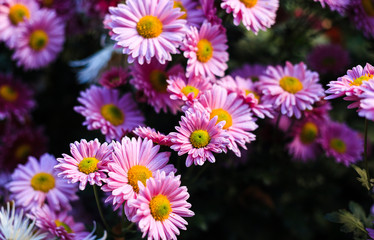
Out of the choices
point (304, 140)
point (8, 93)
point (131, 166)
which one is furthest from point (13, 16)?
point (304, 140)

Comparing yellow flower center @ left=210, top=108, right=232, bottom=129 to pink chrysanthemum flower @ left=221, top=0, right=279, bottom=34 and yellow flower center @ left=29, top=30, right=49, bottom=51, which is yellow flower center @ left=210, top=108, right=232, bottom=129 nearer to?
pink chrysanthemum flower @ left=221, top=0, right=279, bottom=34

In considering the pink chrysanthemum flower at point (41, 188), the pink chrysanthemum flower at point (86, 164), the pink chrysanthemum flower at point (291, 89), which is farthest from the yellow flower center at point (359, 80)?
the pink chrysanthemum flower at point (41, 188)

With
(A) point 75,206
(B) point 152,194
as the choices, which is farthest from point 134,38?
(A) point 75,206

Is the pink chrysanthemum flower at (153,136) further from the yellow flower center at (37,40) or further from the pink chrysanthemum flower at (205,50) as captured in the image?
the yellow flower center at (37,40)

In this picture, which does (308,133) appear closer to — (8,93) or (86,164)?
(86,164)

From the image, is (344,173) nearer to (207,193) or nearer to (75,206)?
(207,193)

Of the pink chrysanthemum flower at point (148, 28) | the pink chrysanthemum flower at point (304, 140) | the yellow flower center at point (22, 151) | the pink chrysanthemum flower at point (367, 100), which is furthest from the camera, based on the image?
the yellow flower center at point (22, 151)

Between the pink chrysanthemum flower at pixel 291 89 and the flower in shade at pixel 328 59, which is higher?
the flower in shade at pixel 328 59
